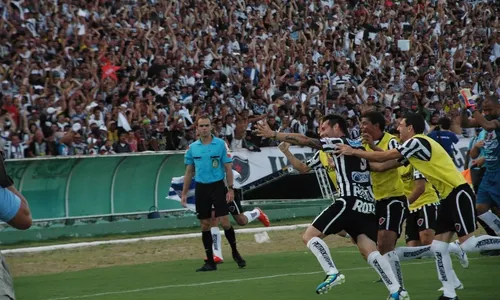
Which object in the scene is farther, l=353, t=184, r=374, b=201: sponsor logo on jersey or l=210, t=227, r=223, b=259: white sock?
l=210, t=227, r=223, b=259: white sock

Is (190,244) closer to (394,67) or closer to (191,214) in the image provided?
(191,214)

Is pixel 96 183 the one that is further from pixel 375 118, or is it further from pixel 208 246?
pixel 375 118

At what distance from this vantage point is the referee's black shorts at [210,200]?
51.7 feet

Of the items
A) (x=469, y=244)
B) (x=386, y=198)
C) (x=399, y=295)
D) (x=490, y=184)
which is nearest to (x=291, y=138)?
(x=386, y=198)

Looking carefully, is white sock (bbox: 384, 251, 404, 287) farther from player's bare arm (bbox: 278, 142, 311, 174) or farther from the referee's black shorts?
the referee's black shorts

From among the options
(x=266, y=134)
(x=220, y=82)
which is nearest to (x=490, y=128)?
(x=266, y=134)

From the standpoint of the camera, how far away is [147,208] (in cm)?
2359

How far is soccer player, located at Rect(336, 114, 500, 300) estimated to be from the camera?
11281 millimetres

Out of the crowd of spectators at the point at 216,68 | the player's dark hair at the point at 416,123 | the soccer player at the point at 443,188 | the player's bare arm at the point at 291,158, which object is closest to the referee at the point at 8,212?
the soccer player at the point at 443,188

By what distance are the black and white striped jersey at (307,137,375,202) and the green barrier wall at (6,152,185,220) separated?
11.2 m

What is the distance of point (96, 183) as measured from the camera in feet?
74.6

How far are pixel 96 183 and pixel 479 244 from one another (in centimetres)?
1203

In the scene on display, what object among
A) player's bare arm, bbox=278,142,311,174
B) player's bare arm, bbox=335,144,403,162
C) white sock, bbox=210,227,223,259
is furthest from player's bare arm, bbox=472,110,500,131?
white sock, bbox=210,227,223,259

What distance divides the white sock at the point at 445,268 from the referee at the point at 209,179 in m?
4.86
